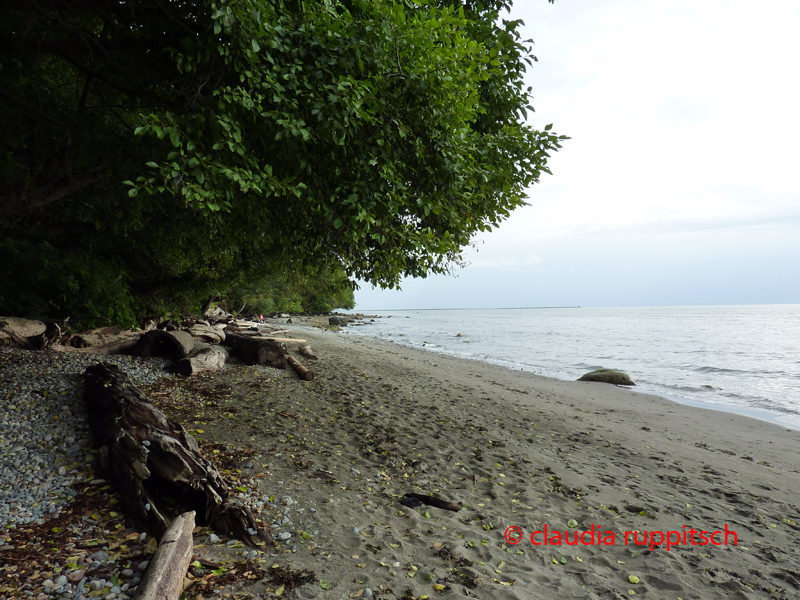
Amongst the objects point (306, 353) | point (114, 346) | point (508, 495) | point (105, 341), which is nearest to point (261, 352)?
point (306, 353)

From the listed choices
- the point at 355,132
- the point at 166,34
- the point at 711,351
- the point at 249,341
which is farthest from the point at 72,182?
the point at 711,351

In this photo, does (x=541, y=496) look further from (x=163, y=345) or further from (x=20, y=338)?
(x=20, y=338)

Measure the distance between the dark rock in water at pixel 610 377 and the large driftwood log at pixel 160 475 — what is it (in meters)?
18.9

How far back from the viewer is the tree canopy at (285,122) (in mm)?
5496

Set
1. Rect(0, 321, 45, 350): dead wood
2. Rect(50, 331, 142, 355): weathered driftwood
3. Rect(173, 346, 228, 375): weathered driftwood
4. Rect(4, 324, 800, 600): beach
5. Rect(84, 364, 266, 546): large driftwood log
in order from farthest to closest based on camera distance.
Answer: Rect(50, 331, 142, 355): weathered driftwood < Rect(173, 346, 228, 375): weathered driftwood < Rect(0, 321, 45, 350): dead wood < Rect(84, 364, 266, 546): large driftwood log < Rect(4, 324, 800, 600): beach

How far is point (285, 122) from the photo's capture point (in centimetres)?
527

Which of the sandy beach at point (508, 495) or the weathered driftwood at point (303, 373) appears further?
the weathered driftwood at point (303, 373)

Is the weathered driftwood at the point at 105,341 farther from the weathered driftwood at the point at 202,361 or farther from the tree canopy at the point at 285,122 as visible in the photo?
the tree canopy at the point at 285,122

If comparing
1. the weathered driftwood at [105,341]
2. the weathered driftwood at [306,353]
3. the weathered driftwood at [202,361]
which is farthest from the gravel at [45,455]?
the weathered driftwood at [306,353]

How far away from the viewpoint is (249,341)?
1475 centimetres

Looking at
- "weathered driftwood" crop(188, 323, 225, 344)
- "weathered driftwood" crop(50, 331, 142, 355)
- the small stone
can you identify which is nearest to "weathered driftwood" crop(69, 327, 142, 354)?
"weathered driftwood" crop(50, 331, 142, 355)

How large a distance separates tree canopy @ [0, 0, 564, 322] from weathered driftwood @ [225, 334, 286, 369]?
472 centimetres

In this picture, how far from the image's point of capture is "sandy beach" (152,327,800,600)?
441cm

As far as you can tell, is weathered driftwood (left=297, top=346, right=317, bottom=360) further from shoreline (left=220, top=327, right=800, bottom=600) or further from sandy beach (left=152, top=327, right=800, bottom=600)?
sandy beach (left=152, top=327, right=800, bottom=600)
